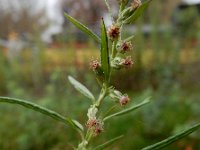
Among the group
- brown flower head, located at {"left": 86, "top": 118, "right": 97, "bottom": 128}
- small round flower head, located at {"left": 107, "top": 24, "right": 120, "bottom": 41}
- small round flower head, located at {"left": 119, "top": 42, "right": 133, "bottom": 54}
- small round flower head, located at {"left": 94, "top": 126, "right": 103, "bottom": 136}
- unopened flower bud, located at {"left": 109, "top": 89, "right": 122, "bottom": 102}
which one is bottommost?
small round flower head, located at {"left": 94, "top": 126, "right": 103, "bottom": 136}

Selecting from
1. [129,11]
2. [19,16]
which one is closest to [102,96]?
[129,11]

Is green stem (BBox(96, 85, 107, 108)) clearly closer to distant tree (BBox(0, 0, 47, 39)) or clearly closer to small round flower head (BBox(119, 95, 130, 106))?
small round flower head (BBox(119, 95, 130, 106))

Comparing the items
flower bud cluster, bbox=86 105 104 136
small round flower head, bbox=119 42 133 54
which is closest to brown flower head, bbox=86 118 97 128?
flower bud cluster, bbox=86 105 104 136

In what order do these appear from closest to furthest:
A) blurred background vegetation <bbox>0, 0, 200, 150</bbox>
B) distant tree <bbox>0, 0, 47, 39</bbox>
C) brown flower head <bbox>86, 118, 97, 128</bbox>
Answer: brown flower head <bbox>86, 118, 97, 128</bbox> < blurred background vegetation <bbox>0, 0, 200, 150</bbox> < distant tree <bbox>0, 0, 47, 39</bbox>

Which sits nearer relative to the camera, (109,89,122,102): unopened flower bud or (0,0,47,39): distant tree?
(109,89,122,102): unopened flower bud

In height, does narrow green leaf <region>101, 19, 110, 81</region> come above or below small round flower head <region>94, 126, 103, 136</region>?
above

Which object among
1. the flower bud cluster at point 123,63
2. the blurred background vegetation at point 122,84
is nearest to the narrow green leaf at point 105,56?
the flower bud cluster at point 123,63

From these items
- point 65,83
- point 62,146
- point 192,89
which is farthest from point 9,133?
point 192,89

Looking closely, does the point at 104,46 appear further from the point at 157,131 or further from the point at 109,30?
the point at 157,131
